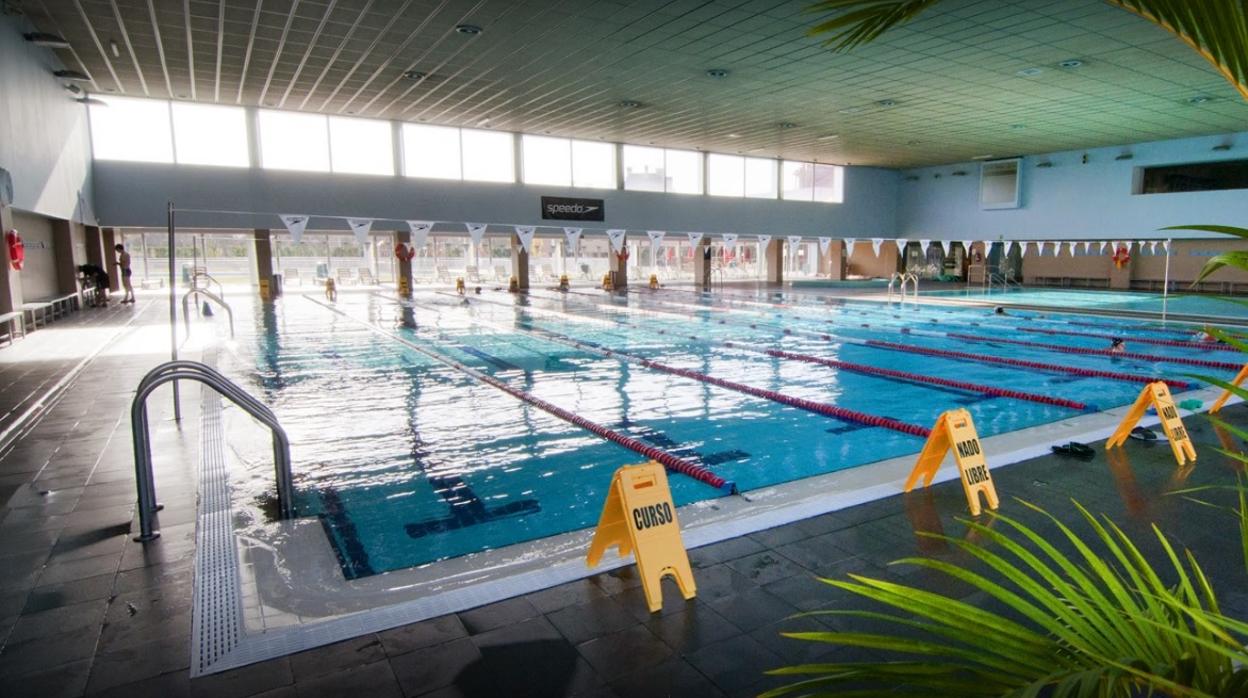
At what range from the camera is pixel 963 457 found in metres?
4.02

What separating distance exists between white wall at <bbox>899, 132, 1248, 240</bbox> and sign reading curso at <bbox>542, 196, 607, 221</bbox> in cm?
1296

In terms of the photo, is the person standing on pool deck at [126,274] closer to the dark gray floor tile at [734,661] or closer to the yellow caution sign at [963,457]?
the yellow caution sign at [963,457]

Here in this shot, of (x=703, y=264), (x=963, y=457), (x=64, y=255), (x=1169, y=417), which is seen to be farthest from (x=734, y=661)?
(x=703, y=264)

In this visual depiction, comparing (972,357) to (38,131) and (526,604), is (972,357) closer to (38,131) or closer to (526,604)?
(526,604)

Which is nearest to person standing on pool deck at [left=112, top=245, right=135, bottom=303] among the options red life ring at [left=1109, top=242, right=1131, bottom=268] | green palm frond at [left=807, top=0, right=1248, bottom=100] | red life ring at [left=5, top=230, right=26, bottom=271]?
red life ring at [left=5, top=230, right=26, bottom=271]

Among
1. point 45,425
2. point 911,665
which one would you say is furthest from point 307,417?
point 911,665

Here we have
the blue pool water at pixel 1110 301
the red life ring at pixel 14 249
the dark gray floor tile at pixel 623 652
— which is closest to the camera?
the dark gray floor tile at pixel 623 652

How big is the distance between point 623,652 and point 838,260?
29.7 metres

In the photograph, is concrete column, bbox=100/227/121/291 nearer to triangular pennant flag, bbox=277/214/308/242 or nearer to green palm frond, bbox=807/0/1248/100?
triangular pennant flag, bbox=277/214/308/242

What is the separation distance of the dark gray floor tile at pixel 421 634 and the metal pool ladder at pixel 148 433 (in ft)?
5.45

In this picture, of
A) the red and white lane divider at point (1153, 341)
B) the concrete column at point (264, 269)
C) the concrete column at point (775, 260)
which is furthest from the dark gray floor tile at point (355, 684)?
the concrete column at point (775, 260)

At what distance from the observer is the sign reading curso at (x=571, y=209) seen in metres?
22.1

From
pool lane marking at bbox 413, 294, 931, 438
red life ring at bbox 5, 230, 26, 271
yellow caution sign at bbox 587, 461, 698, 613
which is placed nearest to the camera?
yellow caution sign at bbox 587, 461, 698, 613

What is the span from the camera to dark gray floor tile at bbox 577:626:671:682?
8.23 ft
